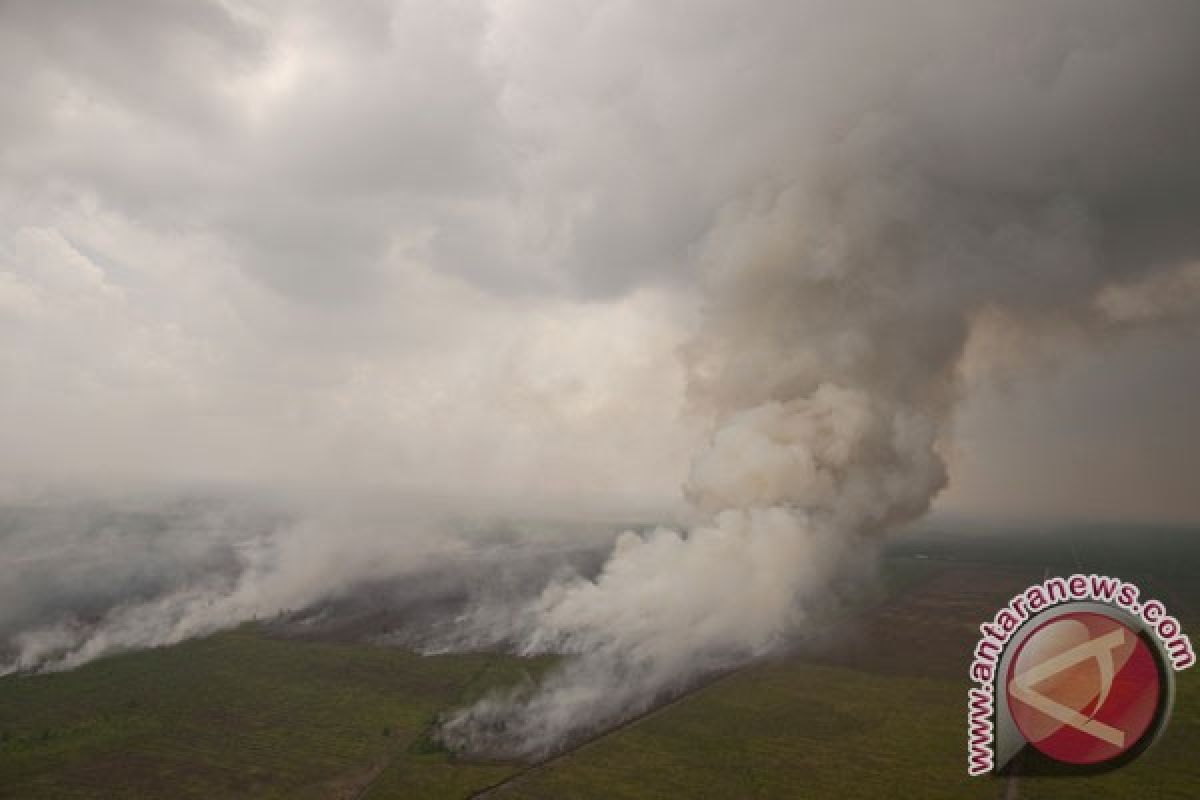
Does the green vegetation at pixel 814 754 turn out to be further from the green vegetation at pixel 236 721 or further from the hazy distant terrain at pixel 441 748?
the green vegetation at pixel 236 721

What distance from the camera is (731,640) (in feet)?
345

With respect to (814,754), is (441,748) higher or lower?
higher

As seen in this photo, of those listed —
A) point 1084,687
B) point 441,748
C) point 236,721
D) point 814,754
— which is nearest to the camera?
point 1084,687

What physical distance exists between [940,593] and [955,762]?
114498mm

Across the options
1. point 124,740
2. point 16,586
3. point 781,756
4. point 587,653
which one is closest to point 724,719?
point 781,756

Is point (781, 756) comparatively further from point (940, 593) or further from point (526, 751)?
point (940, 593)

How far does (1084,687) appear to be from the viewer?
2502 cm

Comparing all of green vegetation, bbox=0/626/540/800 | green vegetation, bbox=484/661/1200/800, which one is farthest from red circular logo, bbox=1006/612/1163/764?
green vegetation, bbox=0/626/540/800

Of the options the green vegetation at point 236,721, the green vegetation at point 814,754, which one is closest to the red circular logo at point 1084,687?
the green vegetation at point 814,754

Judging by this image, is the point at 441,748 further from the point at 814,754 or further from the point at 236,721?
the point at 814,754

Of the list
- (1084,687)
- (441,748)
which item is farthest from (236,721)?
(1084,687)

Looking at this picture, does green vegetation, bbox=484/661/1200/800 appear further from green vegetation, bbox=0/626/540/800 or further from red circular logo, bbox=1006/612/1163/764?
red circular logo, bbox=1006/612/1163/764

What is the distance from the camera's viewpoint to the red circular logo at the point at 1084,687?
24.3 meters

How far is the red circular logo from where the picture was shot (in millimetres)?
24297
